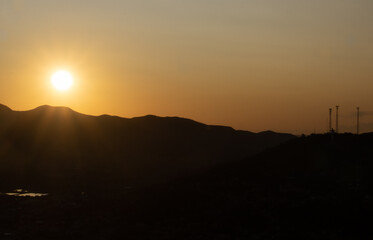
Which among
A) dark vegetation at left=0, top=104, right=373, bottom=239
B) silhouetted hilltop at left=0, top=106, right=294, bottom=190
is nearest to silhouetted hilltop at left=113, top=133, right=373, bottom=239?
dark vegetation at left=0, top=104, right=373, bottom=239

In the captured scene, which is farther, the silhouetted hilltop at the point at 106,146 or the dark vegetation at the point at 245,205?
the silhouetted hilltop at the point at 106,146

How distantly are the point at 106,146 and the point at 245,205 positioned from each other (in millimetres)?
79957

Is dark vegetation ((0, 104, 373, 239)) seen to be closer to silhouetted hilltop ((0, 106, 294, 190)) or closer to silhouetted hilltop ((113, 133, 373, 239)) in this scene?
silhouetted hilltop ((113, 133, 373, 239))

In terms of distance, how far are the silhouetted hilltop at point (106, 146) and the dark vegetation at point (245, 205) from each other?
2762cm

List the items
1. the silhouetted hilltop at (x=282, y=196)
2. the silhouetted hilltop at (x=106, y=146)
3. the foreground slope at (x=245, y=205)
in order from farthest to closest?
the silhouetted hilltop at (x=106, y=146) → the foreground slope at (x=245, y=205) → the silhouetted hilltop at (x=282, y=196)

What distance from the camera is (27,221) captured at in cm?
3578

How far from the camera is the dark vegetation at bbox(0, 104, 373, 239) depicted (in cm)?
2992

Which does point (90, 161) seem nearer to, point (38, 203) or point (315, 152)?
point (38, 203)

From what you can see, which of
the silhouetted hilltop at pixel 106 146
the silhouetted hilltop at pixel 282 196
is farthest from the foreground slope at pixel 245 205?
the silhouetted hilltop at pixel 106 146

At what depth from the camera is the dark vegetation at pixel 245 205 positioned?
2992cm

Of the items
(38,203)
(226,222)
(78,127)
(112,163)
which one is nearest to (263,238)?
(226,222)

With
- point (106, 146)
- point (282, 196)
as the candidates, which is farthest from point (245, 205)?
point (106, 146)

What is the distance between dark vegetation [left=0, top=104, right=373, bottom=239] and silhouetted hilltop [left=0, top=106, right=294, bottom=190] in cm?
2762

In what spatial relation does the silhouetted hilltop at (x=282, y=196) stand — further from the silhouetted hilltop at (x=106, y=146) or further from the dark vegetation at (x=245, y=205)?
the silhouetted hilltop at (x=106, y=146)
